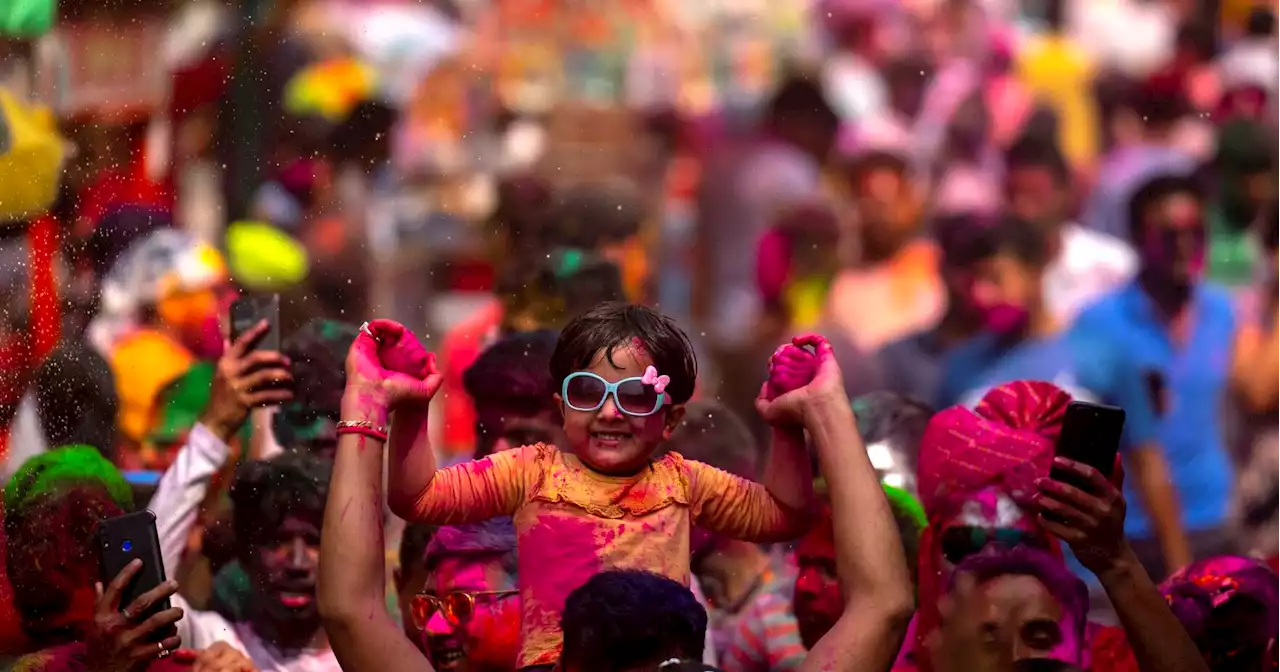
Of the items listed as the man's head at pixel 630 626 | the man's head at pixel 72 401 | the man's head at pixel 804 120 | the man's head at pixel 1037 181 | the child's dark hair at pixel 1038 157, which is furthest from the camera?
the man's head at pixel 804 120

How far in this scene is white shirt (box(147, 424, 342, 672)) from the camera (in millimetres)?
5445

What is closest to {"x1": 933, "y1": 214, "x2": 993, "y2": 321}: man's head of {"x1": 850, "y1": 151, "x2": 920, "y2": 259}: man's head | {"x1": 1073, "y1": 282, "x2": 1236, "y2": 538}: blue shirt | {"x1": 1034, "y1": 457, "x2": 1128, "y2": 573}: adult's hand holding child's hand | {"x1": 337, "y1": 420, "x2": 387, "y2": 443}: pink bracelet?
{"x1": 1073, "y1": 282, "x2": 1236, "y2": 538}: blue shirt

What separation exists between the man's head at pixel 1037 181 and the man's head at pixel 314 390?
15.8 feet

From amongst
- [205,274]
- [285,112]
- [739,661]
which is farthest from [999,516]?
[285,112]

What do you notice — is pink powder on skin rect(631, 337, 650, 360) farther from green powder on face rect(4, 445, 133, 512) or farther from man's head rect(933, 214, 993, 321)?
man's head rect(933, 214, 993, 321)

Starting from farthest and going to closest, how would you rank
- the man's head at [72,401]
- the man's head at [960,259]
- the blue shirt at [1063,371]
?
the man's head at [960,259] → the blue shirt at [1063,371] → the man's head at [72,401]

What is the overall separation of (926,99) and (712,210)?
5.42 feet

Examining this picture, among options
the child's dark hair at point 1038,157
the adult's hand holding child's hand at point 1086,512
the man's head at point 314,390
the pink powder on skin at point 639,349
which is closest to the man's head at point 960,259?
the child's dark hair at point 1038,157

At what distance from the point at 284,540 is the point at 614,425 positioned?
133 centimetres

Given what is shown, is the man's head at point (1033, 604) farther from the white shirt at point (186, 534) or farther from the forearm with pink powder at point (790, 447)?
the white shirt at point (186, 534)

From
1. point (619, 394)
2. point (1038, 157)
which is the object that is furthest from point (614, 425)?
point (1038, 157)

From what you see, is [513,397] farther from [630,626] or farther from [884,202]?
[884,202]

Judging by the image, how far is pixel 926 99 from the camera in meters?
12.2

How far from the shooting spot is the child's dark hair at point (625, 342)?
15.0 ft
